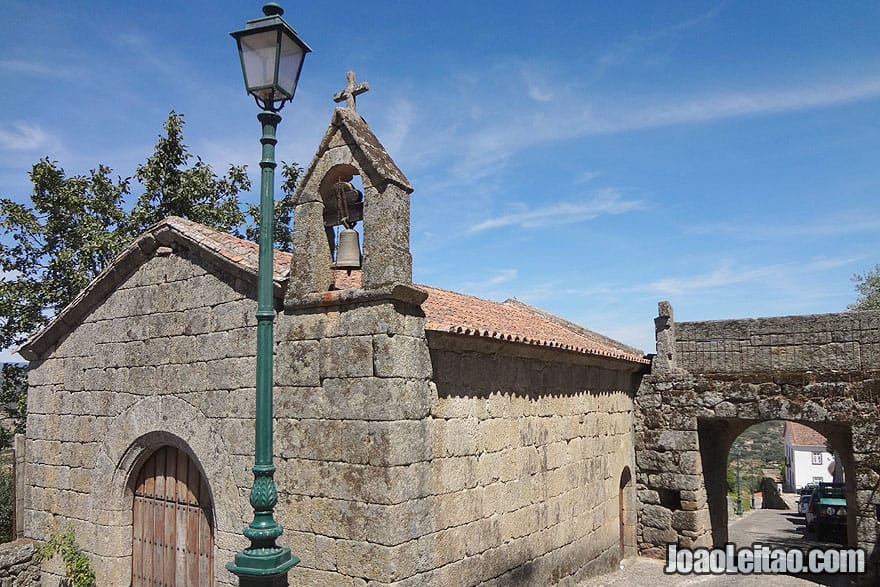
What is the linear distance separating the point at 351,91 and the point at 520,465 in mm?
4677

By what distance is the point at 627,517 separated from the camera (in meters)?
12.1

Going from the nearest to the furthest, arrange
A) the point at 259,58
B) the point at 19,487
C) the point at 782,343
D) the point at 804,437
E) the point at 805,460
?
1. the point at 259,58
2. the point at 19,487
3. the point at 782,343
4. the point at 804,437
5. the point at 805,460

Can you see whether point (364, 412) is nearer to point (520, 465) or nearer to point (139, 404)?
point (520, 465)

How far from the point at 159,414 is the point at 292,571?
8.52ft

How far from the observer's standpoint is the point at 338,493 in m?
6.19

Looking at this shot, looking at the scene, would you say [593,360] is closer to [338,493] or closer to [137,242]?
[338,493]

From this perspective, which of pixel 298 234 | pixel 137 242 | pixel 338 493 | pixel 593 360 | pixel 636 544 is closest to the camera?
pixel 338 493

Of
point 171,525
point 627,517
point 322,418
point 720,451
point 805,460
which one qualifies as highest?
point 322,418

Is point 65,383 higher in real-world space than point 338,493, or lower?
higher

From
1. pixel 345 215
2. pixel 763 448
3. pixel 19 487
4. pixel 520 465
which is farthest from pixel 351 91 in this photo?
pixel 763 448

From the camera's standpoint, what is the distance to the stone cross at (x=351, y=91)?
259 inches

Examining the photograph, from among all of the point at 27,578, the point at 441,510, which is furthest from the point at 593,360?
the point at 27,578

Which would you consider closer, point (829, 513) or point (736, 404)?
point (736, 404)

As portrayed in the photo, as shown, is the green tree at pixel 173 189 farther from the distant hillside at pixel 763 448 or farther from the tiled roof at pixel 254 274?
the distant hillside at pixel 763 448
